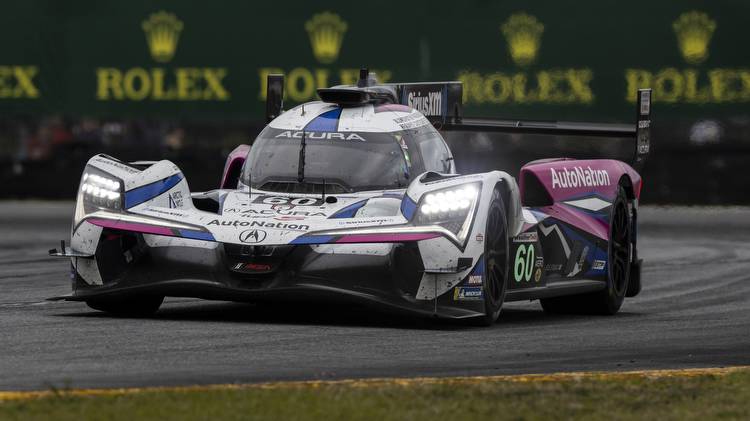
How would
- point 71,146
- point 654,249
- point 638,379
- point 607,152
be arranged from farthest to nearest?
point 71,146 < point 607,152 < point 654,249 < point 638,379

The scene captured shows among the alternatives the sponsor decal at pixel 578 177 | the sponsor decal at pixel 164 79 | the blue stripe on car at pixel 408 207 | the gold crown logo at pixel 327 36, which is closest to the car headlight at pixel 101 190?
the blue stripe on car at pixel 408 207

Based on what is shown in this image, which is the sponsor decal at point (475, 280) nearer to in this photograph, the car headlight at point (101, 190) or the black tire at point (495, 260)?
the black tire at point (495, 260)

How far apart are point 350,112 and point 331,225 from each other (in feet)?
5.92

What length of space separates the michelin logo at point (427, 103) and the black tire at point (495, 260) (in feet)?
8.79

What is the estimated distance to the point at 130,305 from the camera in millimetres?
10930

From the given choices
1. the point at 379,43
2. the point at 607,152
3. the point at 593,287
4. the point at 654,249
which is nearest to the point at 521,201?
the point at 593,287

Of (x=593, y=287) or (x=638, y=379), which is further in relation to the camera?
(x=593, y=287)

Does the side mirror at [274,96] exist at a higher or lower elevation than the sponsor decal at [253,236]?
higher

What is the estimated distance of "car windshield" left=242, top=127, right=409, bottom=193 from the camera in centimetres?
1120

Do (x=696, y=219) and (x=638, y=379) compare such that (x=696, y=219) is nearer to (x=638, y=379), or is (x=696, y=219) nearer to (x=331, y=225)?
(x=331, y=225)

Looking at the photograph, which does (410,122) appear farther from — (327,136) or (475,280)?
(475,280)

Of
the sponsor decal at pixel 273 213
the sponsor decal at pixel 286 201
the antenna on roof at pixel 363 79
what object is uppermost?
the antenna on roof at pixel 363 79

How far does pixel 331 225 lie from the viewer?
10.3 m

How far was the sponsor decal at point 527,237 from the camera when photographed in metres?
11.2
